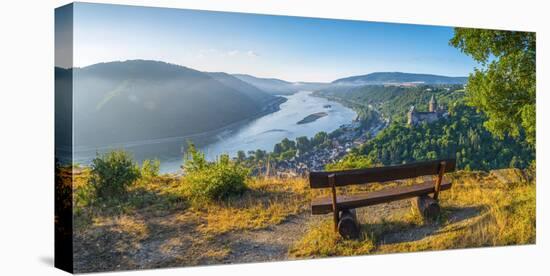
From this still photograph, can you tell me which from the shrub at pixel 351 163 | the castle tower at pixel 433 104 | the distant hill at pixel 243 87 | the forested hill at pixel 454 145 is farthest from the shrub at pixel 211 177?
the castle tower at pixel 433 104

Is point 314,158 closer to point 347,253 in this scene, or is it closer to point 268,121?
point 268,121

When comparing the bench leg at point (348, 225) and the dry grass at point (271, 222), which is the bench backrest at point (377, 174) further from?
the dry grass at point (271, 222)

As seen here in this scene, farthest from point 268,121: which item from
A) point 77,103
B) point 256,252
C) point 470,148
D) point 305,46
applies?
point 470,148

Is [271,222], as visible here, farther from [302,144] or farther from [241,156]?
[302,144]

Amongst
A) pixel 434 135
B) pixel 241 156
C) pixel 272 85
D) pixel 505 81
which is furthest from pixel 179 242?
pixel 505 81

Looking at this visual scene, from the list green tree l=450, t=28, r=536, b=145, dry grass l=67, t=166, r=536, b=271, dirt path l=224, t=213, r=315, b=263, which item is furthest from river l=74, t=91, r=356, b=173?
green tree l=450, t=28, r=536, b=145

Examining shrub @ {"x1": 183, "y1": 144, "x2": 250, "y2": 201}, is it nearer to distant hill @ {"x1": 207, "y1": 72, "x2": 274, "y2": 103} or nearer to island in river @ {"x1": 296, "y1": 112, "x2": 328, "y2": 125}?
distant hill @ {"x1": 207, "y1": 72, "x2": 274, "y2": 103}
